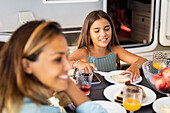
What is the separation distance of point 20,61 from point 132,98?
2.01 feet

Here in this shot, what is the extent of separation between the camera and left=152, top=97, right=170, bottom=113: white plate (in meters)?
1.26

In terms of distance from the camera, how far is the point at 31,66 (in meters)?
0.91

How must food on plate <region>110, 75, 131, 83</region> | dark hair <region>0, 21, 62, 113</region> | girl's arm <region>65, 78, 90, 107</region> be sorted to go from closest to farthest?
1. dark hair <region>0, 21, 62, 113</region>
2. girl's arm <region>65, 78, 90, 107</region>
3. food on plate <region>110, 75, 131, 83</region>

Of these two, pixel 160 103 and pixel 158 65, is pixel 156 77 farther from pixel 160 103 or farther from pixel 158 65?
pixel 158 65

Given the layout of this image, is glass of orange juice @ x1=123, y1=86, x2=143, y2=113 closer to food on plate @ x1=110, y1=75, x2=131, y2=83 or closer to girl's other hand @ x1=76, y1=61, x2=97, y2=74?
→ food on plate @ x1=110, y1=75, x2=131, y2=83

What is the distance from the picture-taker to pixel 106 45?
207 centimetres

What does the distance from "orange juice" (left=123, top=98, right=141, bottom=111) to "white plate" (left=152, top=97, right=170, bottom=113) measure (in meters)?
0.10

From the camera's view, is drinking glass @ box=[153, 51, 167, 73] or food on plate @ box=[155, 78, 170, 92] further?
drinking glass @ box=[153, 51, 167, 73]

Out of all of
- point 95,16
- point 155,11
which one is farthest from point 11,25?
point 155,11

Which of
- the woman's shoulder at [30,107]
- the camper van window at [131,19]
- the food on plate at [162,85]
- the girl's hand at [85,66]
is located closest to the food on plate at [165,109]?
the food on plate at [162,85]

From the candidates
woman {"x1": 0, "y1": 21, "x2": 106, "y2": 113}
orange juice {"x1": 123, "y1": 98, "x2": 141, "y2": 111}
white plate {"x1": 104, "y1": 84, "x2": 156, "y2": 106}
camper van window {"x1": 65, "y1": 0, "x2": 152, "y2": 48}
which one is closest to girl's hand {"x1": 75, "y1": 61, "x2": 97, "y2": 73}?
white plate {"x1": 104, "y1": 84, "x2": 156, "y2": 106}

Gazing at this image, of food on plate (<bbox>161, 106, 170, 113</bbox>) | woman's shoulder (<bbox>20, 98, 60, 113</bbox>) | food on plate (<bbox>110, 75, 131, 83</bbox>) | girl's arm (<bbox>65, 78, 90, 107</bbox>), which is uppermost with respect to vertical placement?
woman's shoulder (<bbox>20, 98, 60, 113</bbox>)

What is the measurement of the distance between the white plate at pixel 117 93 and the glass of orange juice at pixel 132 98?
97mm

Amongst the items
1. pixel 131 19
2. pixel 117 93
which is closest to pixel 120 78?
pixel 117 93
